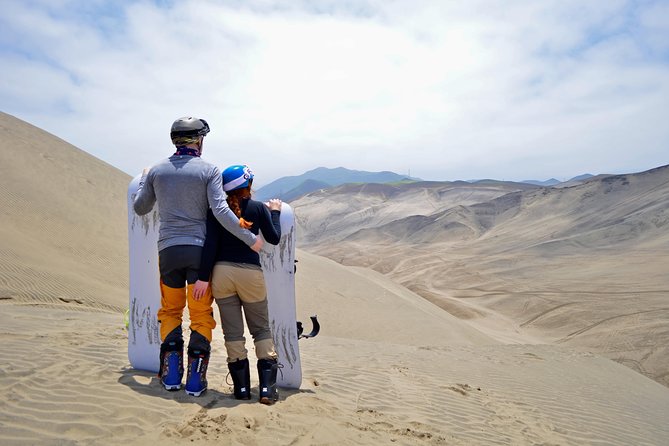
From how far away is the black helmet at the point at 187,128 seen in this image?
11.8 feet

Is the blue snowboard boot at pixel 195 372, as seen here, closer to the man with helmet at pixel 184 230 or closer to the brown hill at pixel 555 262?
the man with helmet at pixel 184 230

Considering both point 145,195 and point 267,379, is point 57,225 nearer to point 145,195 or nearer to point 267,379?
point 145,195

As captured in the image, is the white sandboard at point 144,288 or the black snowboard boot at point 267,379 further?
the white sandboard at point 144,288

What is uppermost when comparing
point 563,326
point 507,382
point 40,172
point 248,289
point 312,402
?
point 40,172

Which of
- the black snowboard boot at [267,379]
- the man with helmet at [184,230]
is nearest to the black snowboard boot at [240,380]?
the black snowboard boot at [267,379]

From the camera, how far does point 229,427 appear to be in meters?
3.05

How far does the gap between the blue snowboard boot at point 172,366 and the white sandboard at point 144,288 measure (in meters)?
0.55

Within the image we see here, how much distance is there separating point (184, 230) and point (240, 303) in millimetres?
685

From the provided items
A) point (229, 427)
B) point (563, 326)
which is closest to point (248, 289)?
point (229, 427)

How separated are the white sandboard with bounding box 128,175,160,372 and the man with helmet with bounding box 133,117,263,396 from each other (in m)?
0.50

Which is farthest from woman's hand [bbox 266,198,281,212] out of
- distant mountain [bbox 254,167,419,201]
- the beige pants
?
distant mountain [bbox 254,167,419,201]

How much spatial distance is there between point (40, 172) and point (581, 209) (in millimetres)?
33466

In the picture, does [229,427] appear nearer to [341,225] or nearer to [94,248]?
[94,248]

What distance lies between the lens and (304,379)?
4.97 m
